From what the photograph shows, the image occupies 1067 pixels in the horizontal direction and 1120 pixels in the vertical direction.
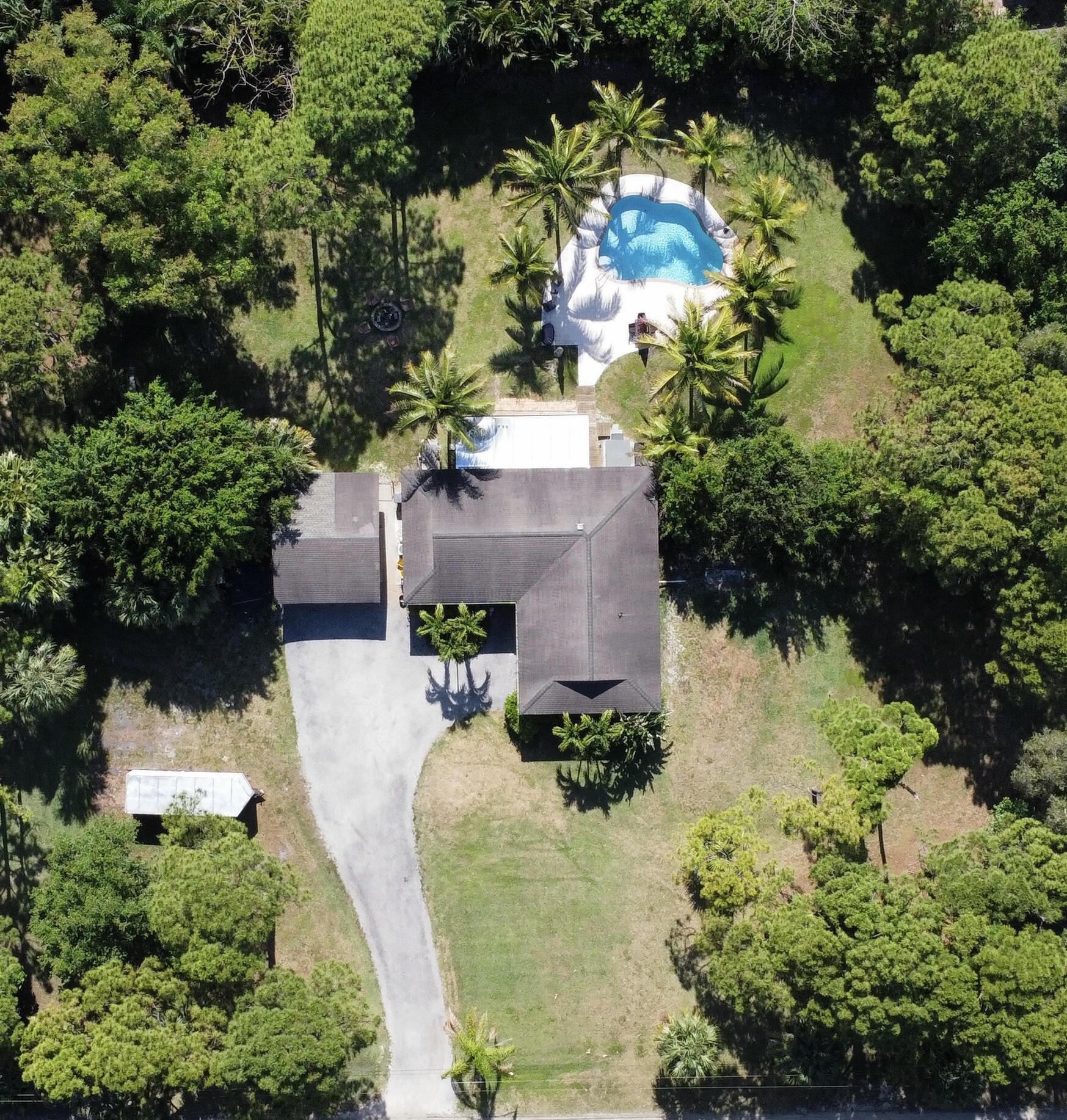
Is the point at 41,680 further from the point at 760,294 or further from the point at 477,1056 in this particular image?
the point at 760,294

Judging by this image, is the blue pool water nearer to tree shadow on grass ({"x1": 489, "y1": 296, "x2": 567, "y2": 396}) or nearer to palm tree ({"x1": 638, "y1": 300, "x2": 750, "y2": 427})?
palm tree ({"x1": 638, "y1": 300, "x2": 750, "y2": 427})

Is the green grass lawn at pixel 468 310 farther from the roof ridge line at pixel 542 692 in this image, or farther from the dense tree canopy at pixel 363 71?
the roof ridge line at pixel 542 692

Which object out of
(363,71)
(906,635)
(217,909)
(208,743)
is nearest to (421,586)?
(208,743)

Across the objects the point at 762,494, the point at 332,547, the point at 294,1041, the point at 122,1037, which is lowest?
the point at 294,1041

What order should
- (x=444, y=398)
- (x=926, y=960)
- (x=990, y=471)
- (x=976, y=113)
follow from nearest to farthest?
1. (x=926, y=960)
2. (x=990, y=471)
3. (x=976, y=113)
4. (x=444, y=398)

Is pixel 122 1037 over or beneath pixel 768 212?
beneath

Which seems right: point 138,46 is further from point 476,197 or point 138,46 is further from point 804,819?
point 804,819

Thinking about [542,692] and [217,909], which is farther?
[542,692]

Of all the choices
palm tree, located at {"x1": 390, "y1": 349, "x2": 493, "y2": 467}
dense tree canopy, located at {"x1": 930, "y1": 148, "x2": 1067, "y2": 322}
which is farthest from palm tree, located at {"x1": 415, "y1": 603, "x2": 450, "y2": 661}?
dense tree canopy, located at {"x1": 930, "y1": 148, "x2": 1067, "y2": 322}

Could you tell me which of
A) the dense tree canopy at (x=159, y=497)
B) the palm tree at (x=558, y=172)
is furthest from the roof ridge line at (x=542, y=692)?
the palm tree at (x=558, y=172)
